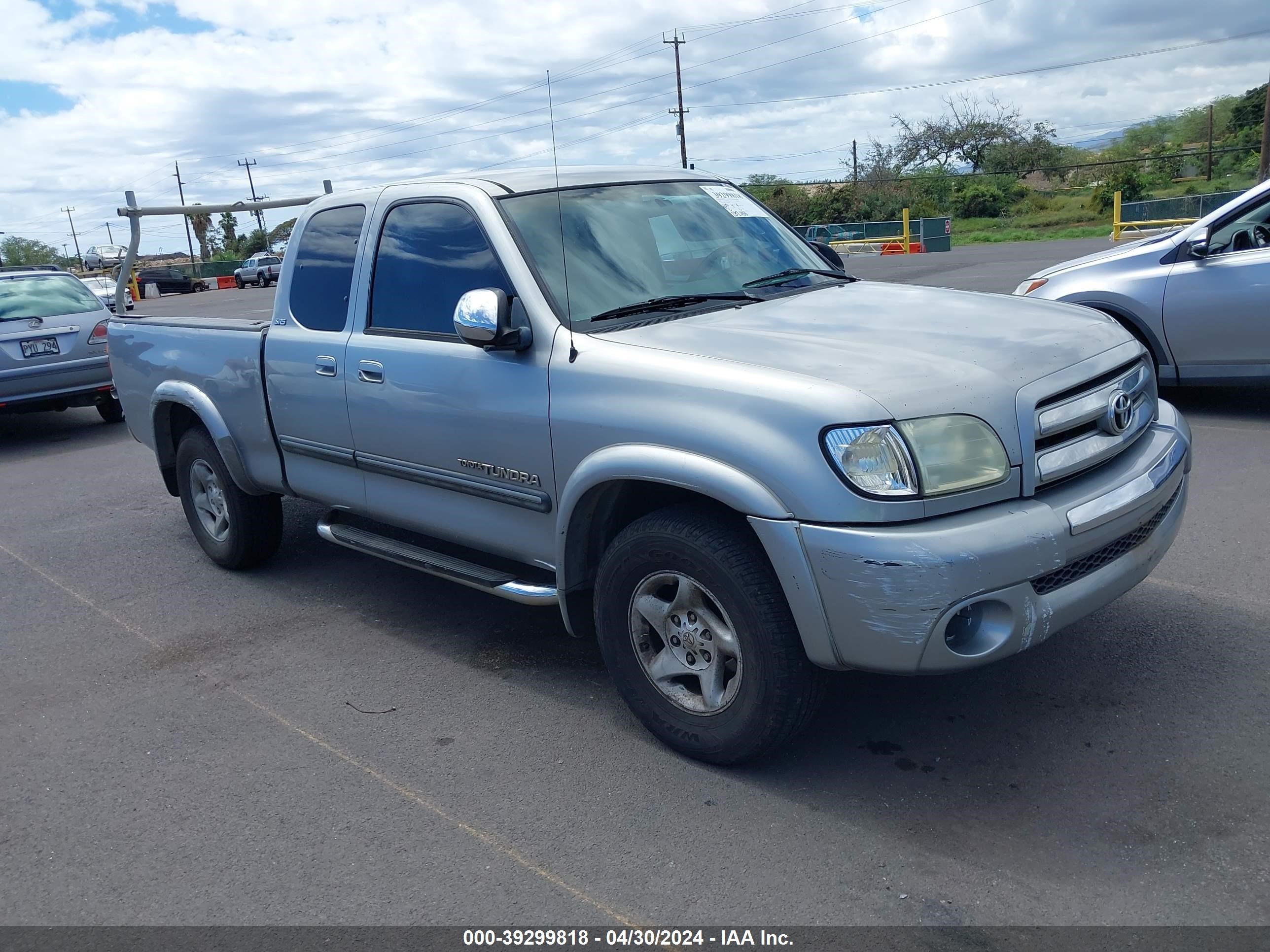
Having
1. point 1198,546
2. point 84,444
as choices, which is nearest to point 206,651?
point 1198,546

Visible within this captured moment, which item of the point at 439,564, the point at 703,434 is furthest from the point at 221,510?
the point at 703,434

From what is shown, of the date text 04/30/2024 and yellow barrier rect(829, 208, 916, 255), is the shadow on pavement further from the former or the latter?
yellow barrier rect(829, 208, 916, 255)

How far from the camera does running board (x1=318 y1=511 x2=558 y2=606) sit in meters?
4.03

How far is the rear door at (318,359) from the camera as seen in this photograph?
479 centimetres

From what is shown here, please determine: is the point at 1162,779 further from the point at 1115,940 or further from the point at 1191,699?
the point at 1115,940

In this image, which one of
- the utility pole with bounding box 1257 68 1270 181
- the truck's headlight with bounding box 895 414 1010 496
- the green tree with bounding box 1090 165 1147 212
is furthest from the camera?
the green tree with bounding box 1090 165 1147 212

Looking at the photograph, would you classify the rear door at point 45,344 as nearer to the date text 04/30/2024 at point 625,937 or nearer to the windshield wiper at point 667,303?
the windshield wiper at point 667,303

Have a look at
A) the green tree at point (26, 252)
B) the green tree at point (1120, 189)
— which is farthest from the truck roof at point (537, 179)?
the green tree at point (26, 252)

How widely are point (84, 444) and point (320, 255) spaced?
22.2 ft

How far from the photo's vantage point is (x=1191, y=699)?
3.75m

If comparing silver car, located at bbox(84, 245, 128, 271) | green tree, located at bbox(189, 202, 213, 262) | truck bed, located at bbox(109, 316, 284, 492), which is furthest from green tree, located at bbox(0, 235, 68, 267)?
truck bed, located at bbox(109, 316, 284, 492)

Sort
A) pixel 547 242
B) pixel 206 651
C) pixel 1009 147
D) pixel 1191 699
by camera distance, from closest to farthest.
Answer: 1. pixel 1191 699
2. pixel 547 242
3. pixel 206 651
4. pixel 1009 147

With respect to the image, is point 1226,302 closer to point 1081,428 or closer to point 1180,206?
point 1081,428

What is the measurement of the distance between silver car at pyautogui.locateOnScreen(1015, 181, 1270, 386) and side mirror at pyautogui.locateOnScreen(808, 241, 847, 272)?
2.61 metres
